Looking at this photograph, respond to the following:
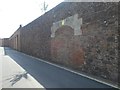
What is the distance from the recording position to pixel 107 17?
8.46 metres

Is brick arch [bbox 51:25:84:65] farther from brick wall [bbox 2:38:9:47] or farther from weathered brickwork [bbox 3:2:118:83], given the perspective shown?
brick wall [bbox 2:38:9:47]

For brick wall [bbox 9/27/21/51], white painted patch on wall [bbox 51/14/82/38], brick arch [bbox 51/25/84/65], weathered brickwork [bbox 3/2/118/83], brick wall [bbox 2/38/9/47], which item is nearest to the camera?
weathered brickwork [bbox 3/2/118/83]

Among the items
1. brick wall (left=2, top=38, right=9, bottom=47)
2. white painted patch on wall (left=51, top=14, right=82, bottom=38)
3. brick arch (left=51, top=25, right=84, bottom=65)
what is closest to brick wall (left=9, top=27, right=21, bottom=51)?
brick arch (left=51, top=25, right=84, bottom=65)

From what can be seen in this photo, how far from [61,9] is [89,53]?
4.69 meters

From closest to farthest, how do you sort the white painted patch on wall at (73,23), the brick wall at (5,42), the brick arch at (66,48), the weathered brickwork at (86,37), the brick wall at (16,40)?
the weathered brickwork at (86,37)
the white painted patch on wall at (73,23)
the brick arch at (66,48)
the brick wall at (16,40)
the brick wall at (5,42)

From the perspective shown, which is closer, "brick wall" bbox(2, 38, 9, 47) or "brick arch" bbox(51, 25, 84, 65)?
"brick arch" bbox(51, 25, 84, 65)

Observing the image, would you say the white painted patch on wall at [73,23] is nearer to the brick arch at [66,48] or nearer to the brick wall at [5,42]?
the brick arch at [66,48]

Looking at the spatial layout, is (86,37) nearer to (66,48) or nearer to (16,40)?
(66,48)

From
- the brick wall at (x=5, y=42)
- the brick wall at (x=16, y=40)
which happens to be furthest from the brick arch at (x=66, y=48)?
the brick wall at (x=5, y=42)

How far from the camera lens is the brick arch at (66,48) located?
1112 centimetres

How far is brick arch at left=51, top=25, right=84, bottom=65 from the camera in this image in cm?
1112

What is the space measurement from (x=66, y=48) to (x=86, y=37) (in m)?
2.68

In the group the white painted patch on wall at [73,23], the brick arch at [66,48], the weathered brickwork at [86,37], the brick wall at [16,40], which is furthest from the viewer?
the brick wall at [16,40]

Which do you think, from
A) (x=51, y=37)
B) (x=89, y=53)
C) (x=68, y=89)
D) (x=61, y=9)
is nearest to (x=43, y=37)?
(x=51, y=37)
